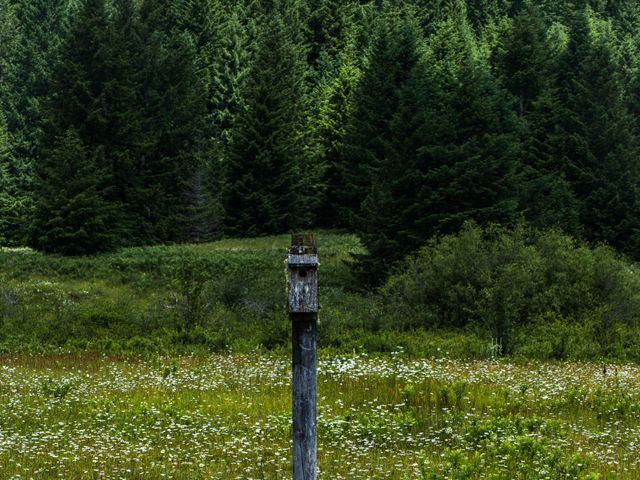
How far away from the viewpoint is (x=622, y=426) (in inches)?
395

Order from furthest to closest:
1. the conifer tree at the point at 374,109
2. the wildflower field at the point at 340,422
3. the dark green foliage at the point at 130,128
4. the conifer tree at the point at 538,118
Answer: the dark green foliage at the point at 130,128
the conifer tree at the point at 374,109
the conifer tree at the point at 538,118
the wildflower field at the point at 340,422

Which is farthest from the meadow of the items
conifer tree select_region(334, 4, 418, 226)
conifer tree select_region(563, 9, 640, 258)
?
conifer tree select_region(334, 4, 418, 226)

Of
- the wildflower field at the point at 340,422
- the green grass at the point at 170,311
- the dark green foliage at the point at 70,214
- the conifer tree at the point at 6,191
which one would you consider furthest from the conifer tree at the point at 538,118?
the conifer tree at the point at 6,191

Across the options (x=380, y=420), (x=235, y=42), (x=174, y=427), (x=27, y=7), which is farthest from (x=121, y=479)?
(x=27, y=7)

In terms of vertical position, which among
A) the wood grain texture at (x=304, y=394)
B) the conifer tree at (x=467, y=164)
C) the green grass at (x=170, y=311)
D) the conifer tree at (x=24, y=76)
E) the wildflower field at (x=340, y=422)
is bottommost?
the green grass at (x=170, y=311)

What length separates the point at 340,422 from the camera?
9.86 metres

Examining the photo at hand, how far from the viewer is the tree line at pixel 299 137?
3759cm

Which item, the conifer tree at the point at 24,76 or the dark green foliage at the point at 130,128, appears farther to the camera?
the conifer tree at the point at 24,76

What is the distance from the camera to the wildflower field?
8.21m

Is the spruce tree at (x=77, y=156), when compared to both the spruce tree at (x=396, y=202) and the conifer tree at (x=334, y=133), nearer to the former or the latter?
the spruce tree at (x=396, y=202)

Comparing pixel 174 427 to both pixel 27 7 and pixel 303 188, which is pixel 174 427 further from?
pixel 27 7

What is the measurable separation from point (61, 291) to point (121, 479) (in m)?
27.2

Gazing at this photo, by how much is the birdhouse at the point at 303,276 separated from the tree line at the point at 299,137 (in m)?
28.9

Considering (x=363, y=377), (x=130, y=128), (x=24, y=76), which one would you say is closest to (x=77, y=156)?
(x=130, y=128)
